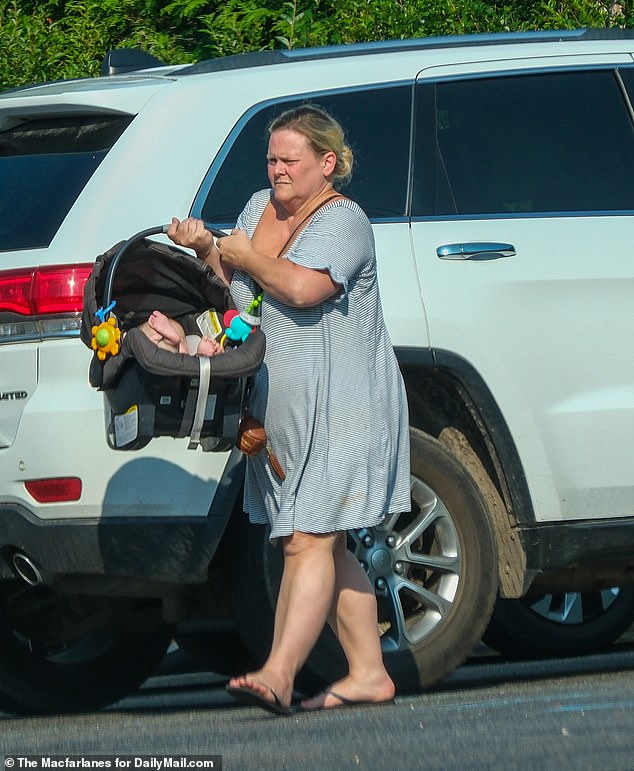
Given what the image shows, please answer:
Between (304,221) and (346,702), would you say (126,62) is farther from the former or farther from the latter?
(346,702)

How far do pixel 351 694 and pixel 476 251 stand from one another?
4.60 ft

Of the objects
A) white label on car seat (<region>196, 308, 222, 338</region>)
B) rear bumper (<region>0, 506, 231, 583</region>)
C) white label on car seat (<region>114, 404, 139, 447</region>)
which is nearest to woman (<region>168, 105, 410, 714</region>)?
white label on car seat (<region>196, 308, 222, 338</region>)

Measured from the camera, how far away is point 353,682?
469 centimetres

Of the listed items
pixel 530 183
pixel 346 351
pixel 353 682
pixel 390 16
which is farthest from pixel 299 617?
pixel 390 16

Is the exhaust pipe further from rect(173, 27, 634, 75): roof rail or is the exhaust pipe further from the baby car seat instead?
rect(173, 27, 634, 75): roof rail

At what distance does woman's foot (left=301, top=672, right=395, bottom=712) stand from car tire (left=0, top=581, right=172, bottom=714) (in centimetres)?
96

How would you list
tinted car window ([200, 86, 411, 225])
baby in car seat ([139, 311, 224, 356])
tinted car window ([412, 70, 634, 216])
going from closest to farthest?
baby in car seat ([139, 311, 224, 356]), tinted car window ([200, 86, 411, 225]), tinted car window ([412, 70, 634, 216])

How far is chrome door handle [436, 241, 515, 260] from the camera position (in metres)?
5.04

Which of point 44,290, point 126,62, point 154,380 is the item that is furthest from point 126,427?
point 126,62

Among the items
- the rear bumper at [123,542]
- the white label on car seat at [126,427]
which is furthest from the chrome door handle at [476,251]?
the white label on car seat at [126,427]

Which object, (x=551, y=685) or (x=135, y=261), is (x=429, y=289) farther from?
(x=551, y=685)

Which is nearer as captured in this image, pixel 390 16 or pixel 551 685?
pixel 551 685

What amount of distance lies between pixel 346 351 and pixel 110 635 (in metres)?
1.62

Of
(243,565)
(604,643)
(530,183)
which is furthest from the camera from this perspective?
(604,643)
